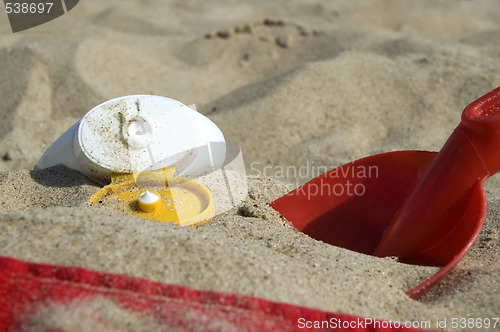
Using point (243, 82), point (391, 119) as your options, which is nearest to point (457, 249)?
point (391, 119)

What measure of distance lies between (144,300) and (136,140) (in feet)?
2.33

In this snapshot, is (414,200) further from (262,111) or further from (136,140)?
(262,111)

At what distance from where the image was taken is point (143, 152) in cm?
158

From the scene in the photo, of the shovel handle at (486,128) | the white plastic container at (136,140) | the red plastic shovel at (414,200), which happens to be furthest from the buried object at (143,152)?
the shovel handle at (486,128)

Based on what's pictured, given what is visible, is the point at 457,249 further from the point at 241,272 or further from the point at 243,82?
the point at 243,82

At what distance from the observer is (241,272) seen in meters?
1.03

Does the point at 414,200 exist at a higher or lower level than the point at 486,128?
lower

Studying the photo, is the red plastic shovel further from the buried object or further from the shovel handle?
the buried object

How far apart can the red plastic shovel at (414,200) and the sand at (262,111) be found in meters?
0.08

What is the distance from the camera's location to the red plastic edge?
3.08 ft

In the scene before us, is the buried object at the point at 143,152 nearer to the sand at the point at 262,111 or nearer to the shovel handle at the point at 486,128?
the sand at the point at 262,111

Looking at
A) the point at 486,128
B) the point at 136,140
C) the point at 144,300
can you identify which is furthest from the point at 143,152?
the point at 486,128

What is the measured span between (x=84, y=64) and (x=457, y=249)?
2161 mm

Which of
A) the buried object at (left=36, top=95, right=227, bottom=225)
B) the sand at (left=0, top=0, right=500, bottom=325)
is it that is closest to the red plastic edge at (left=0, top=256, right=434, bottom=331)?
the sand at (left=0, top=0, right=500, bottom=325)
